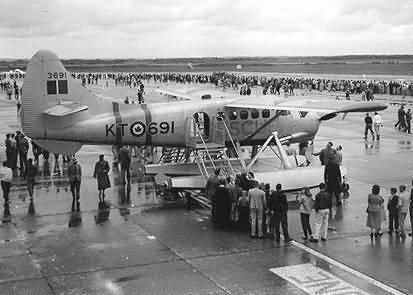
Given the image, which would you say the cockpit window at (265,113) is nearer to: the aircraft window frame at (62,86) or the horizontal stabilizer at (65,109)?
the horizontal stabilizer at (65,109)

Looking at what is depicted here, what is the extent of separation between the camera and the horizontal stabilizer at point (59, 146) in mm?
17219

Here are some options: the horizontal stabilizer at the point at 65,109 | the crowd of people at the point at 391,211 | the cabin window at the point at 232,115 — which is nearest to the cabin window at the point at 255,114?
the cabin window at the point at 232,115

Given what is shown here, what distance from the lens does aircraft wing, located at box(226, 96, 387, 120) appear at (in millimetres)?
15828

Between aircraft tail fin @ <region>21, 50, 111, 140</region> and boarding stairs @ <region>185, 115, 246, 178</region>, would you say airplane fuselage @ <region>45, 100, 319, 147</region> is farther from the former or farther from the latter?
aircraft tail fin @ <region>21, 50, 111, 140</region>

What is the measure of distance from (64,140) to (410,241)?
998 cm

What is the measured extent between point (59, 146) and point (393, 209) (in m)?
9.72

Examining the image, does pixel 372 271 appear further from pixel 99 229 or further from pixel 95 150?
pixel 95 150

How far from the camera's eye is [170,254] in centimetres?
1178

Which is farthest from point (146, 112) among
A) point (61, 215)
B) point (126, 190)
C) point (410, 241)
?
point (410, 241)

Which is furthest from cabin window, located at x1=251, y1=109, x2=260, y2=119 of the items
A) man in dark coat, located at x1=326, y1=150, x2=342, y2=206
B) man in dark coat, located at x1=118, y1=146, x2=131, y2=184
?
man in dark coat, located at x1=118, y1=146, x2=131, y2=184

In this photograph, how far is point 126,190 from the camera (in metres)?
18.0

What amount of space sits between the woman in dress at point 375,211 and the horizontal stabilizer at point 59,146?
29.1ft

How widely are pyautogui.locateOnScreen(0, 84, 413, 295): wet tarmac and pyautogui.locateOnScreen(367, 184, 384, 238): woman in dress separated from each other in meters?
0.28

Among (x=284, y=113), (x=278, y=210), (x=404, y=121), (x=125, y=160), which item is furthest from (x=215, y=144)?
(x=404, y=121)
